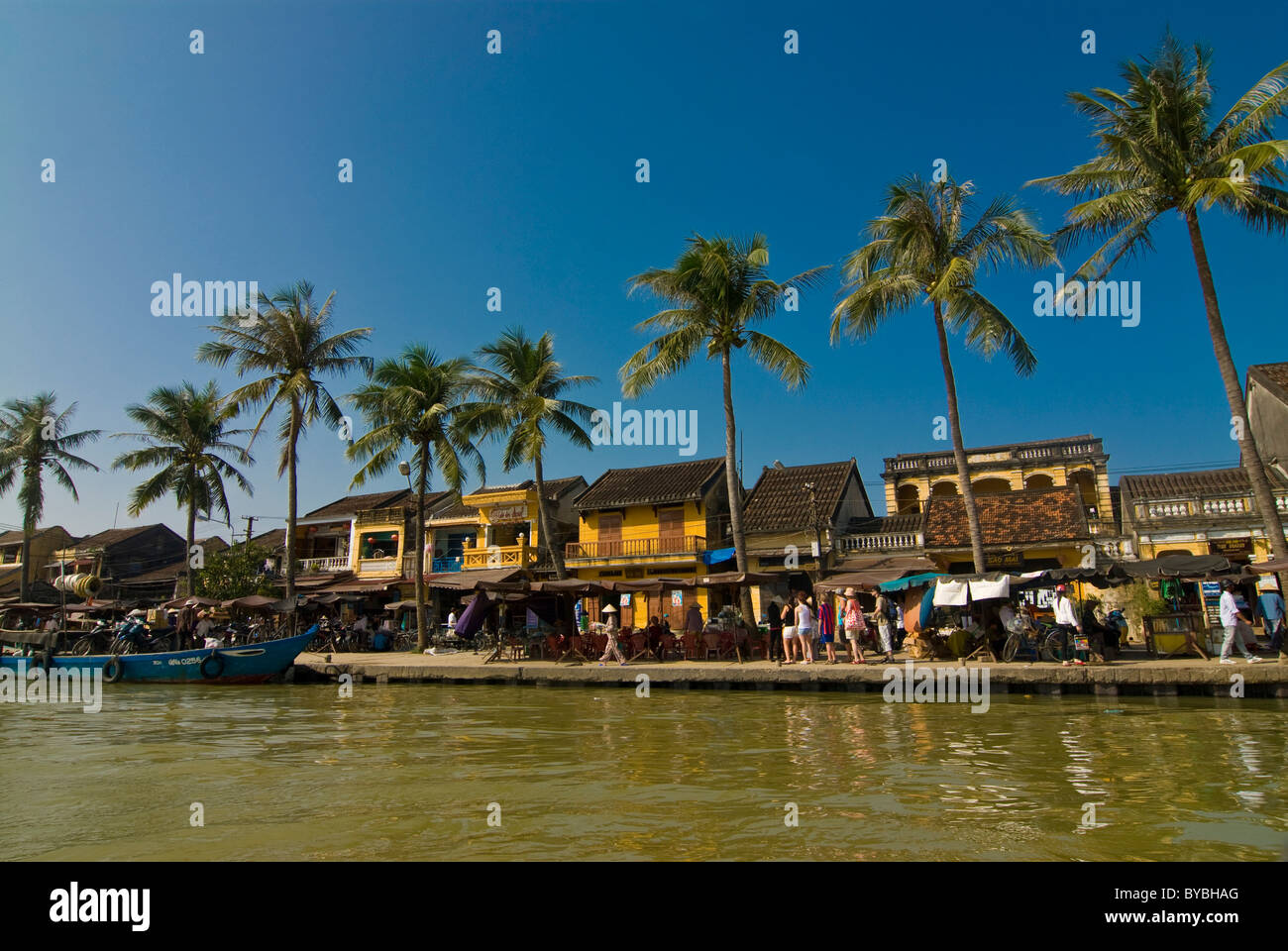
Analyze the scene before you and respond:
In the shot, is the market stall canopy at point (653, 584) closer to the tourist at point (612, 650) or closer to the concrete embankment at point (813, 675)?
the tourist at point (612, 650)

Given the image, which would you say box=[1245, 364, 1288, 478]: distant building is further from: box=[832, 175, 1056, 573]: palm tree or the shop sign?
the shop sign

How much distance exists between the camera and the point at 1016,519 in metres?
27.7

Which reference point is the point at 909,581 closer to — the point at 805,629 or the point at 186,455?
the point at 805,629

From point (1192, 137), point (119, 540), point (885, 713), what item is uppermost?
point (1192, 137)

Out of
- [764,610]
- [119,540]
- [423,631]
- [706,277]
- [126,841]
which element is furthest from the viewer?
[119,540]

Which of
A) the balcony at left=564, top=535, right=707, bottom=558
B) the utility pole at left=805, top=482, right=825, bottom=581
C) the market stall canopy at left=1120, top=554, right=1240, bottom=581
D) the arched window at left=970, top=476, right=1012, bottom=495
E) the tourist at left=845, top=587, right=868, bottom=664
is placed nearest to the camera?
the market stall canopy at left=1120, top=554, right=1240, bottom=581

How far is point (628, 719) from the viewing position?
13.1 m

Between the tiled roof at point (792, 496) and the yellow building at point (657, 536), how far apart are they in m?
1.82

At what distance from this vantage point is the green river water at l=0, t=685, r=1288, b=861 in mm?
5805

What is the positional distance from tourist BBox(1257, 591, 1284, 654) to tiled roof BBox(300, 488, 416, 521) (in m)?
37.7

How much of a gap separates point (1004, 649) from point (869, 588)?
337 centimetres

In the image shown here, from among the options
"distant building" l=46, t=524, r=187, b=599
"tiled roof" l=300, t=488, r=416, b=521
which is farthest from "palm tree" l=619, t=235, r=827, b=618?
"distant building" l=46, t=524, r=187, b=599
